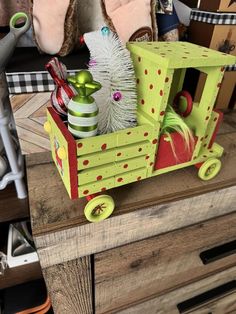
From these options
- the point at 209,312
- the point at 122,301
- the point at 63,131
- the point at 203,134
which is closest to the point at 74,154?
the point at 63,131

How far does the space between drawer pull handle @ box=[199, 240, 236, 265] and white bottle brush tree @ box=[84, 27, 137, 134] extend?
0.43 m

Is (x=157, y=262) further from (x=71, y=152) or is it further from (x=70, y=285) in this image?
(x=71, y=152)

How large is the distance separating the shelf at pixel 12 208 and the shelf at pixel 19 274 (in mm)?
165

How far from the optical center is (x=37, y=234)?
440mm

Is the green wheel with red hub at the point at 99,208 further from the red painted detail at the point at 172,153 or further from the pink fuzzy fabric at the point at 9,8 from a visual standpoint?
the pink fuzzy fabric at the point at 9,8

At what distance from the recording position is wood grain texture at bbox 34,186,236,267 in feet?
1.51

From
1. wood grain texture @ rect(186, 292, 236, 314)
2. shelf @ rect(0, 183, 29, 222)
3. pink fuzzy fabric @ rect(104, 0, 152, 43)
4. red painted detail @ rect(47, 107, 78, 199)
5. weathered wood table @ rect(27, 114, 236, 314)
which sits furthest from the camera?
wood grain texture @ rect(186, 292, 236, 314)

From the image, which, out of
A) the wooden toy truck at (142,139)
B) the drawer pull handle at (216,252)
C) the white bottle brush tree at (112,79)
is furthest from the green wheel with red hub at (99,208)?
the drawer pull handle at (216,252)

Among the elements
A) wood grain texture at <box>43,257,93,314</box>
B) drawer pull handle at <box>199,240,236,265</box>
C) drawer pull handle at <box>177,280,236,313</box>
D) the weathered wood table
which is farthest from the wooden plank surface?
drawer pull handle at <box>177,280,236,313</box>

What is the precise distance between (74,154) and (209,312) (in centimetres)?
86

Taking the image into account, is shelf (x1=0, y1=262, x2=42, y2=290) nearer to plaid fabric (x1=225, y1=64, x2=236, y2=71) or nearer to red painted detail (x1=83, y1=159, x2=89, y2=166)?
red painted detail (x1=83, y1=159, x2=89, y2=166)

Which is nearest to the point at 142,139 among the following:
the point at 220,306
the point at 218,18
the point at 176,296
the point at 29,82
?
the point at 29,82

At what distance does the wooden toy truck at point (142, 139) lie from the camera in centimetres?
40

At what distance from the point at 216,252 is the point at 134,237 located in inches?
10.2
